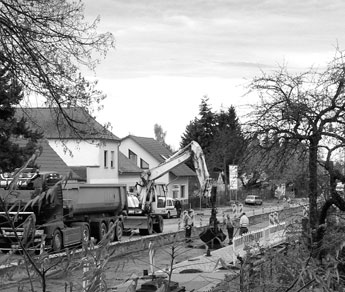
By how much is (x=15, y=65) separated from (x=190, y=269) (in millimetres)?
4883

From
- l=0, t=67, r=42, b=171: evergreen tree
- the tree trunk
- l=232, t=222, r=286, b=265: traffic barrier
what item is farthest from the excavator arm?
the tree trunk

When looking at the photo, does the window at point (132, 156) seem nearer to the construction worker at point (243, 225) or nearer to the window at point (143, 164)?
the window at point (143, 164)

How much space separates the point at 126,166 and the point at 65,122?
182 ft

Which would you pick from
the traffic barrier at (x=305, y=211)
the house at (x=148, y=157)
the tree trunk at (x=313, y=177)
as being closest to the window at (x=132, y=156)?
the house at (x=148, y=157)

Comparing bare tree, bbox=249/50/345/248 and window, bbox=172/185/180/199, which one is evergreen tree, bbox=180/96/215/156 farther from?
bare tree, bbox=249/50/345/248

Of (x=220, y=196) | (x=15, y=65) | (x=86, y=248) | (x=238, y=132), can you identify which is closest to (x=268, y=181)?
(x=238, y=132)

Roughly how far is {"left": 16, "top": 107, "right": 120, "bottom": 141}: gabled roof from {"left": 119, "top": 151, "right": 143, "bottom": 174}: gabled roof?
168 feet

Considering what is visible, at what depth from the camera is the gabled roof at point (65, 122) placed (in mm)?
10297

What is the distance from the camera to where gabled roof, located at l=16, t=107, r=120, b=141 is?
405 inches

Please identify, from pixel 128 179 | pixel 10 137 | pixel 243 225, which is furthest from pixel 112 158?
pixel 10 137

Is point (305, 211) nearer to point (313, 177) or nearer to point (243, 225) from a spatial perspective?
point (313, 177)

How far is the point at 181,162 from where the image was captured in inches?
1371

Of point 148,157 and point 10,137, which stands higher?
point 148,157

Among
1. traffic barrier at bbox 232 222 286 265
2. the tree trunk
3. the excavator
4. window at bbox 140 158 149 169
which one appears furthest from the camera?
Answer: window at bbox 140 158 149 169
